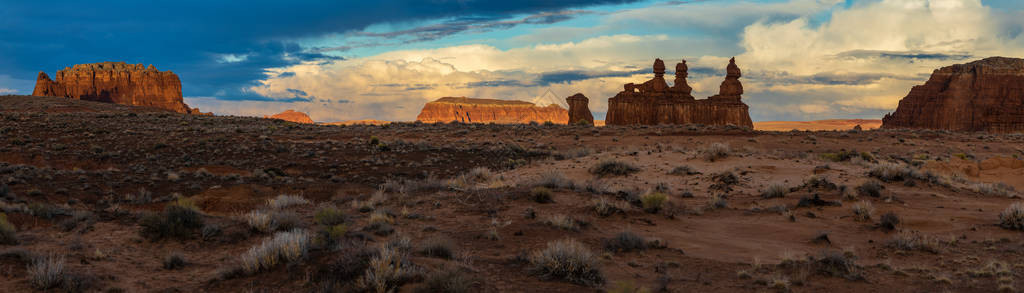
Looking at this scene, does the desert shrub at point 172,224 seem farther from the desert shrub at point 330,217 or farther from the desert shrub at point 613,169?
the desert shrub at point 613,169

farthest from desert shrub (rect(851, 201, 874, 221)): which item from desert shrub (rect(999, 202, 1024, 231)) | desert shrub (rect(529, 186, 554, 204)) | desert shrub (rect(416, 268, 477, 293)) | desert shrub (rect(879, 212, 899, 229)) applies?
desert shrub (rect(416, 268, 477, 293))

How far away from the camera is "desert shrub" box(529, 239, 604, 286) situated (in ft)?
22.9

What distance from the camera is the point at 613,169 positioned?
1970 cm

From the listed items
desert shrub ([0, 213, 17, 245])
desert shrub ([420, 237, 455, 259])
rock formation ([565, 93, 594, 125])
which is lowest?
desert shrub ([420, 237, 455, 259])

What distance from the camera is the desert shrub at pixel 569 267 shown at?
6965 mm

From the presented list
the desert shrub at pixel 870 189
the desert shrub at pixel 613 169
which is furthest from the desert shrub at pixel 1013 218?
the desert shrub at pixel 613 169

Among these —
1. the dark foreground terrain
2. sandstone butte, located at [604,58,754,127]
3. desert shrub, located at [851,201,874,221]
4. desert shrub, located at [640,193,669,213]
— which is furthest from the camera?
sandstone butte, located at [604,58,754,127]

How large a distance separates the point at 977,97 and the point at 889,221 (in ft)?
278

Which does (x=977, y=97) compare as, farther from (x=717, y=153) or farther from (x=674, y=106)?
(x=717, y=153)

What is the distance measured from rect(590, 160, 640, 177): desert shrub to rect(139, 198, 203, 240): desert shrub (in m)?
13.2

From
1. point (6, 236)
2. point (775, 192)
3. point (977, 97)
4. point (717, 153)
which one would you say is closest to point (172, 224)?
point (6, 236)

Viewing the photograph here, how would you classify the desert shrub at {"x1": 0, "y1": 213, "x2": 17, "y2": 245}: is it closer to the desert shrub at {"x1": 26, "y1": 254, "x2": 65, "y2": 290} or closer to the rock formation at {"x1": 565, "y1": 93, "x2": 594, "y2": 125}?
the desert shrub at {"x1": 26, "y1": 254, "x2": 65, "y2": 290}

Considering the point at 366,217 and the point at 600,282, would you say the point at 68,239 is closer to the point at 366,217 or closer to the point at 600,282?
the point at 366,217

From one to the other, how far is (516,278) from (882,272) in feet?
16.8
